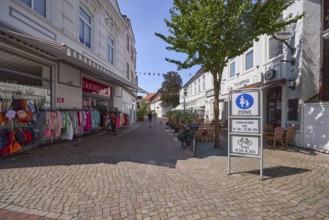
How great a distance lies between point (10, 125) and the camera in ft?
20.2

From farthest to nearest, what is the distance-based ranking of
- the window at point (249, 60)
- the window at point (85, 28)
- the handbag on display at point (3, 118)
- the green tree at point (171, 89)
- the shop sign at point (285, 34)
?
the green tree at point (171, 89) < the window at point (249, 60) < the window at point (85, 28) < the shop sign at point (285, 34) < the handbag on display at point (3, 118)

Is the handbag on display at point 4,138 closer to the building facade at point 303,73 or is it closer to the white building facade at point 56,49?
the white building facade at point 56,49

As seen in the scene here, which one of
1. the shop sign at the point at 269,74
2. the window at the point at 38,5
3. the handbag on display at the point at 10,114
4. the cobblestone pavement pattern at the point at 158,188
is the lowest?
the cobblestone pavement pattern at the point at 158,188

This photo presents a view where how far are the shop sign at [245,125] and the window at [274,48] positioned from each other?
723 centimetres

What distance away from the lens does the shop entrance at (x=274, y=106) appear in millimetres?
10539

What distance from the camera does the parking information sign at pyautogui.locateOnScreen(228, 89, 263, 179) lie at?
470 cm

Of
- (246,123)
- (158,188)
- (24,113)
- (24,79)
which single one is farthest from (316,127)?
(24,79)

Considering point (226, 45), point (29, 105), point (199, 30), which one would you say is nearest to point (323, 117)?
point (226, 45)

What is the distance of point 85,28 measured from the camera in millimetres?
11414

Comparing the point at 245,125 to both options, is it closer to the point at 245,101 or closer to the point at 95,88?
the point at 245,101

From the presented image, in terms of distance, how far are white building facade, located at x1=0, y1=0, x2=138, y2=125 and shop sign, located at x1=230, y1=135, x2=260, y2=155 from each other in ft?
17.6

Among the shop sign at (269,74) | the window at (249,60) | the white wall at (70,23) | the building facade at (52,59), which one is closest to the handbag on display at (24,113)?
the building facade at (52,59)

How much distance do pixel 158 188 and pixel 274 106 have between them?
31.7 feet

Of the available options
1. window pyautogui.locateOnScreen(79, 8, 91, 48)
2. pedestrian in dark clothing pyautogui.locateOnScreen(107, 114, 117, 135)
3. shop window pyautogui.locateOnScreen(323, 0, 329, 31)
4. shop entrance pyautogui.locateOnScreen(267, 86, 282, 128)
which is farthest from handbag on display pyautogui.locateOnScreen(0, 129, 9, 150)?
shop window pyautogui.locateOnScreen(323, 0, 329, 31)
